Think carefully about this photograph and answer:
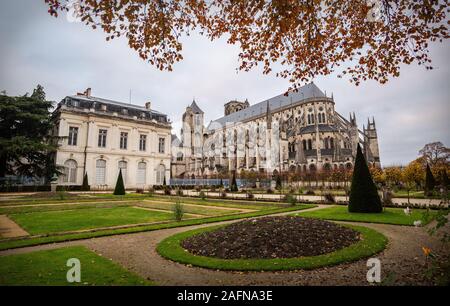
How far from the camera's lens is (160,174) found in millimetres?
38562

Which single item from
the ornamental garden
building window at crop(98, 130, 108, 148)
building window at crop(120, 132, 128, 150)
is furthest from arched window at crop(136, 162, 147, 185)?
the ornamental garden

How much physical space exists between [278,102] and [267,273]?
6030 cm

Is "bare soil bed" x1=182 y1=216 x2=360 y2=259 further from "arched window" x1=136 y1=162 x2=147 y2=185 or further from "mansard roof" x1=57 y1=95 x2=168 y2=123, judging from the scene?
"mansard roof" x1=57 y1=95 x2=168 y2=123

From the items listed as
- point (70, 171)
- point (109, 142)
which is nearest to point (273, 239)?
point (70, 171)

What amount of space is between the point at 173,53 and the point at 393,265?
21.0ft

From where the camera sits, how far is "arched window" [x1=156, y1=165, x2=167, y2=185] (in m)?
38.2

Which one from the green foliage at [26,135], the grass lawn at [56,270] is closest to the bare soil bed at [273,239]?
the grass lawn at [56,270]

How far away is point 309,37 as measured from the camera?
6.18 metres

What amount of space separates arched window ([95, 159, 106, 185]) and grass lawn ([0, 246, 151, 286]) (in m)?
29.9

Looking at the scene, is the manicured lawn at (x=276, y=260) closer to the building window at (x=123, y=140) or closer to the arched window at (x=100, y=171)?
the arched window at (x=100, y=171)

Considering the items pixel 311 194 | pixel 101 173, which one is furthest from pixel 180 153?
pixel 311 194

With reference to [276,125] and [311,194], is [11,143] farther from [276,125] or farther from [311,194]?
[276,125]

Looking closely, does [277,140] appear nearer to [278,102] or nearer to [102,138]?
[278,102]

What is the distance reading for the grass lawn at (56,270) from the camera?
12.5 ft
